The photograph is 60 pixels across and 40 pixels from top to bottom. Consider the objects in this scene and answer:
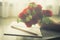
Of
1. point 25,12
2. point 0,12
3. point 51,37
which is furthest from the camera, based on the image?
point 0,12

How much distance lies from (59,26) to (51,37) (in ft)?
0.32

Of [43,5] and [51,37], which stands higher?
[43,5]

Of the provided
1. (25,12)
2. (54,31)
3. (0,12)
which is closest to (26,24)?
(25,12)

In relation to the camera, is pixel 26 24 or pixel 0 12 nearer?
pixel 26 24

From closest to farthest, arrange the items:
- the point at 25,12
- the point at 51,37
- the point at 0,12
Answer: the point at 51,37 < the point at 25,12 < the point at 0,12

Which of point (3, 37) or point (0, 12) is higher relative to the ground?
point (0, 12)

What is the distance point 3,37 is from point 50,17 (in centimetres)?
32

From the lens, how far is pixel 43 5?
0.74 meters

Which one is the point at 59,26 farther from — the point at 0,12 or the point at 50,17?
the point at 0,12

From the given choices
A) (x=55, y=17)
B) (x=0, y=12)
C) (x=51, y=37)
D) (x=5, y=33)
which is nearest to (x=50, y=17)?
(x=55, y=17)

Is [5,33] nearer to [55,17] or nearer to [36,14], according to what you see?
[36,14]

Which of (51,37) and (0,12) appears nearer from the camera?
(51,37)

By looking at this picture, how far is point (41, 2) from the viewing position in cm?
74

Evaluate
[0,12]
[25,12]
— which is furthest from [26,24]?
[0,12]
